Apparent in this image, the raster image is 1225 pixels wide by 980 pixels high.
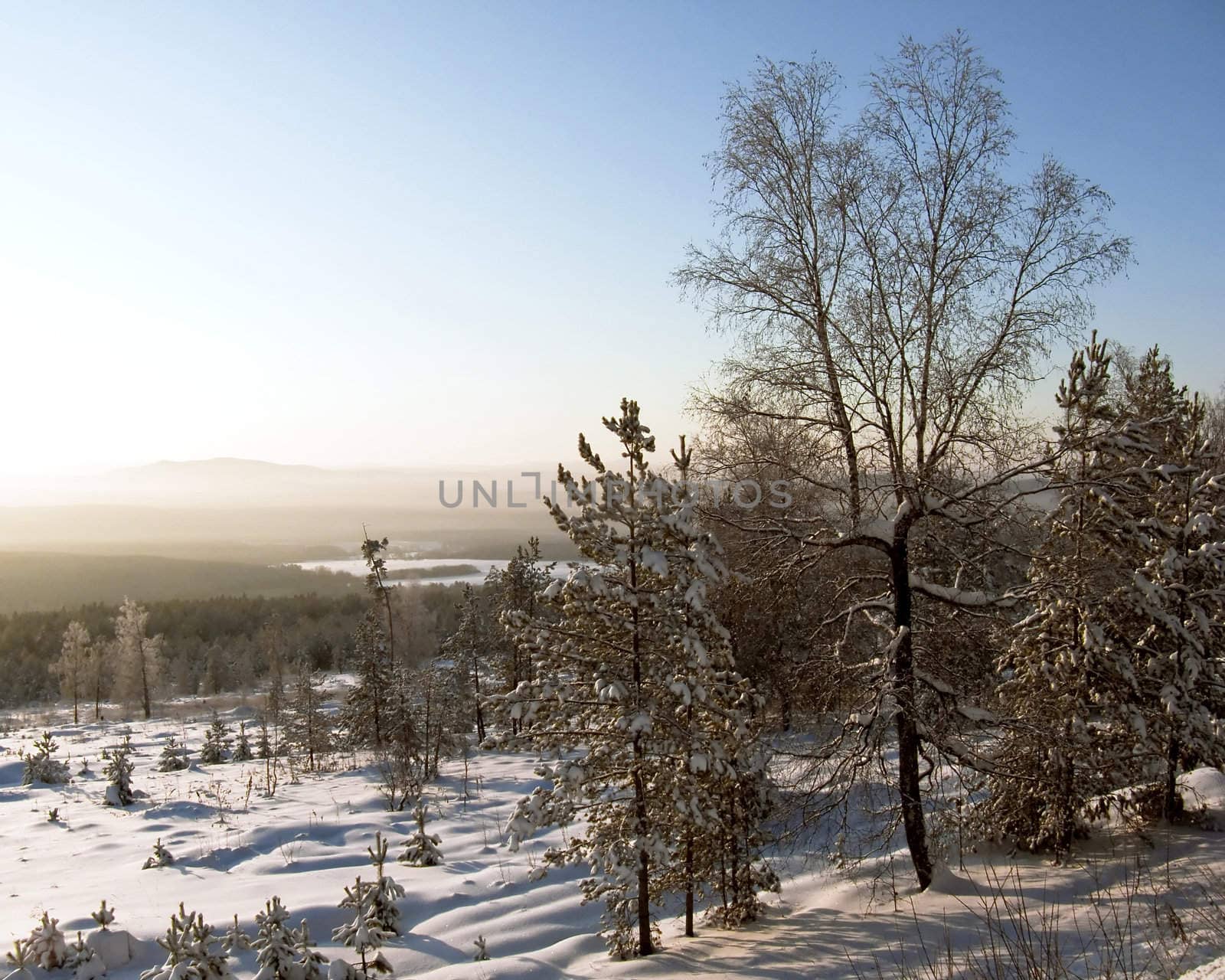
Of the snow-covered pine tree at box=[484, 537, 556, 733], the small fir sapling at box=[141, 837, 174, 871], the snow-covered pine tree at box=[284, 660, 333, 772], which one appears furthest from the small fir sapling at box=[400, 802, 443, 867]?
the snow-covered pine tree at box=[484, 537, 556, 733]

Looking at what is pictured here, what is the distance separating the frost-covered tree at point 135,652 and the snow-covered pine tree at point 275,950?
52.3 m

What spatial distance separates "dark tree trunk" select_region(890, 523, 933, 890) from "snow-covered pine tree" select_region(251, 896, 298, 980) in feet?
21.0

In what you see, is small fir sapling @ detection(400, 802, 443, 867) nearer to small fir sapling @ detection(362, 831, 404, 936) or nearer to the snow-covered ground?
the snow-covered ground

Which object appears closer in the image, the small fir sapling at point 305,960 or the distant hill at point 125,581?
the small fir sapling at point 305,960

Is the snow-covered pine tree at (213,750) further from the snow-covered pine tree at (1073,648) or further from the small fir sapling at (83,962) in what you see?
the snow-covered pine tree at (1073,648)

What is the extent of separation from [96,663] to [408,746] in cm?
4449

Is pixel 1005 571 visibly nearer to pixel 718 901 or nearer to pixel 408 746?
pixel 718 901

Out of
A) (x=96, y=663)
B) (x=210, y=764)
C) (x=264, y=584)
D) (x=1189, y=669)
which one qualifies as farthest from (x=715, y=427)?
(x=264, y=584)

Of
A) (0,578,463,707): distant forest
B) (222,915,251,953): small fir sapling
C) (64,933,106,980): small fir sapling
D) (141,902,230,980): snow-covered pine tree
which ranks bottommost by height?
(0,578,463,707): distant forest

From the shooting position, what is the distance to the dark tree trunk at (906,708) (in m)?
7.66

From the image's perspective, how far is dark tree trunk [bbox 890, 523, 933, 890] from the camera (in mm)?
7660

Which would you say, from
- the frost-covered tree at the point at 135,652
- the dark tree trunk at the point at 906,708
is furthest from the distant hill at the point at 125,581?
the dark tree trunk at the point at 906,708

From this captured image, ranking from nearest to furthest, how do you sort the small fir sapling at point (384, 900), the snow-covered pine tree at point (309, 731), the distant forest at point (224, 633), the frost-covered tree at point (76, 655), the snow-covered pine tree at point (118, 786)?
the small fir sapling at point (384, 900) < the snow-covered pine tree at point (118, 786) < the snow-covered pine tree at point (309, 731) < the frost-covered tree at point (76, 655) < the distant forest at point (224, 633)

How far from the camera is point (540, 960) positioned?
8.38m
